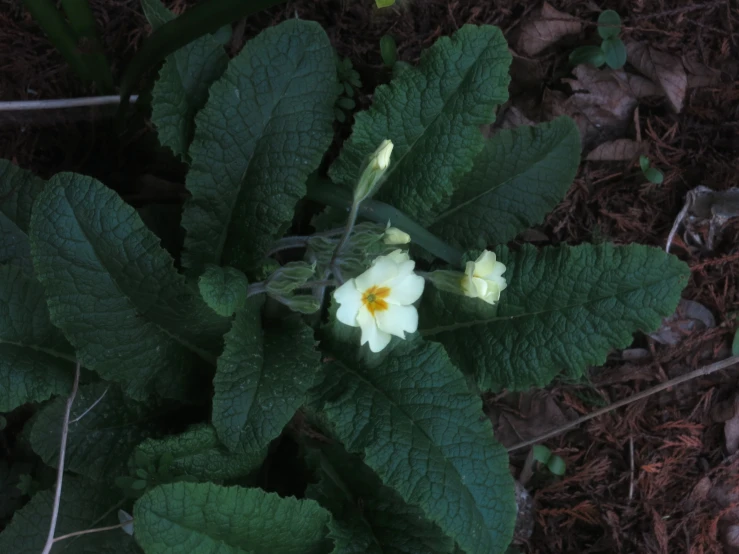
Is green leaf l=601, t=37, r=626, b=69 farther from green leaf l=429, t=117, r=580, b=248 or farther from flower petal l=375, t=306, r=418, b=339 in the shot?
flower petal l=375, t=306, r=418, b=339

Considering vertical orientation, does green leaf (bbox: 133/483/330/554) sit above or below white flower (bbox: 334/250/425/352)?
below

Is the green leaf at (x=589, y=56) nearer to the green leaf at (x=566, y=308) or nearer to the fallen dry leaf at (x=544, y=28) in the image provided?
the fallen dry leaf at (x=544, y=28)

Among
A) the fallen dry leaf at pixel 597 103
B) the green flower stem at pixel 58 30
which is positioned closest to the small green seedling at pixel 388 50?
the fallen dry leaf at pixel 597 103

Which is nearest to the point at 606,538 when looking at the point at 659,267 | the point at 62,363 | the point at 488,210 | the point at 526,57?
the point at 659,267

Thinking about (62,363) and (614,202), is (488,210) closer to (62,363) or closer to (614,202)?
(614,202)

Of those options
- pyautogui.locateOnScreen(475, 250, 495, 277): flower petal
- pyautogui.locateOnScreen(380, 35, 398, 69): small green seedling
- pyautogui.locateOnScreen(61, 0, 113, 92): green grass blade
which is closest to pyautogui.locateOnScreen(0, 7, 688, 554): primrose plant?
pyautogui.locateOnScreen(475, 250, 495, 277): flower petal

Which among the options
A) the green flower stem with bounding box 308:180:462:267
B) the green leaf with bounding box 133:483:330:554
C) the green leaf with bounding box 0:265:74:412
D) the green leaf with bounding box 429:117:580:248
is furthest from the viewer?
the green leaf with bounding box 429:117:580:248
